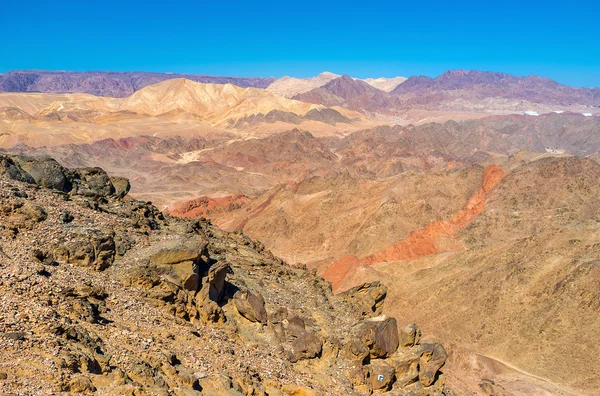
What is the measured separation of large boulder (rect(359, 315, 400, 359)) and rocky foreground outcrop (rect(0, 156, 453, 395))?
0.04 meters

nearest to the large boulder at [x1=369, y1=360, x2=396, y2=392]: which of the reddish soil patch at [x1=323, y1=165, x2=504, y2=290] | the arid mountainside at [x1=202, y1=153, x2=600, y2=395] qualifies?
the arid mountainside at [x1=202, y1=153, x2=600, y2=395]

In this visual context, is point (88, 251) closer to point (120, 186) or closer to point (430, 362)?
point (430, 362)

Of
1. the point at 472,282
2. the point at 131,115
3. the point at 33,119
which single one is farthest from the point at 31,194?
the point at 131,115

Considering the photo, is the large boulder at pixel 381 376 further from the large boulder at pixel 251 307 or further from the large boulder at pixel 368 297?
the large boulder at pixel 368 297

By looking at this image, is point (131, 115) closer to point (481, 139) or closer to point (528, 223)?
point (481, 139)

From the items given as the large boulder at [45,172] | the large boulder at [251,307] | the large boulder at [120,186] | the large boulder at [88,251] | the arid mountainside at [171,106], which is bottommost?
the large boulder at [251,307]

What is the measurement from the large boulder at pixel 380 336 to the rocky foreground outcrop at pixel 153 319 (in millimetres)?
43

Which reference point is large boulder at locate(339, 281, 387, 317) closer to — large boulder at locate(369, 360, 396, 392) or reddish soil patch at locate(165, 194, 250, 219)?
large boulder at locate(369, 360, 396, 392)

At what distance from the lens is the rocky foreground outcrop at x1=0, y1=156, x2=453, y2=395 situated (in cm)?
1154

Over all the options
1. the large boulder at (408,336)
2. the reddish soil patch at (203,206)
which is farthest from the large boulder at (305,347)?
the reddish soil patch at (203,206)

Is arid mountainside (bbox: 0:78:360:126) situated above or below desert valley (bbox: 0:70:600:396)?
above

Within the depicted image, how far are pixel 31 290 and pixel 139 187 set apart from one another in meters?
85.3

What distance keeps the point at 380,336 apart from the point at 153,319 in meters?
8.21

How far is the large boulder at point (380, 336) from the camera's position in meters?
19.2
